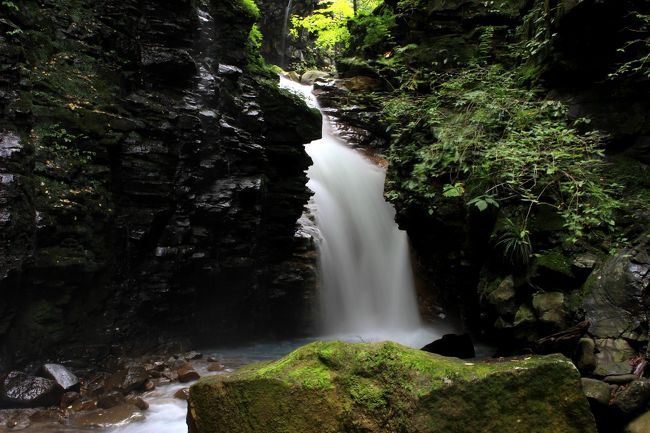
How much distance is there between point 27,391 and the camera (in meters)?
5.65

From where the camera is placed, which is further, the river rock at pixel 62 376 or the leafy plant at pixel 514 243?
the river rock at pixel 62 376

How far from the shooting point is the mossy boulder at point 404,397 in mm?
2955

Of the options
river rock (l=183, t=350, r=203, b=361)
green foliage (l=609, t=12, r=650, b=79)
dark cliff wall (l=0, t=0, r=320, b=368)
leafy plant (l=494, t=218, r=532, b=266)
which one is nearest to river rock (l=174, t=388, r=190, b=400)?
river rock (l=183, t=350, r=203, b=361)

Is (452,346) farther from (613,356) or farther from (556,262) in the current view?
(613,356)

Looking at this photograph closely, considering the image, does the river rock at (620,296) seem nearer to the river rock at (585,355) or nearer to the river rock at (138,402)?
the river rock at (585,355)

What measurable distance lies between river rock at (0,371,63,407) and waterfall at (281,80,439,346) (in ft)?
20.1

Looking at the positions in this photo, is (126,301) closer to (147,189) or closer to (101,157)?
(147,189)

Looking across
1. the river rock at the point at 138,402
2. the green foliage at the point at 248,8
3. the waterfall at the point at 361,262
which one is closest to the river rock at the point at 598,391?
the river rock at the point at 138,402

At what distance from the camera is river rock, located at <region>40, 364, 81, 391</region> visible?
19.6 feet

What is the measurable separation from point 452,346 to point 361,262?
512 cm

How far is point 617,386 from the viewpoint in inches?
155

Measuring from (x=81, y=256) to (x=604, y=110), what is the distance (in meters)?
8.10

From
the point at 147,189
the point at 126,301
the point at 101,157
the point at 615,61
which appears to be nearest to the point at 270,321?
the point at 126,301

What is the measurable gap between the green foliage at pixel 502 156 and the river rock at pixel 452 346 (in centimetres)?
155
